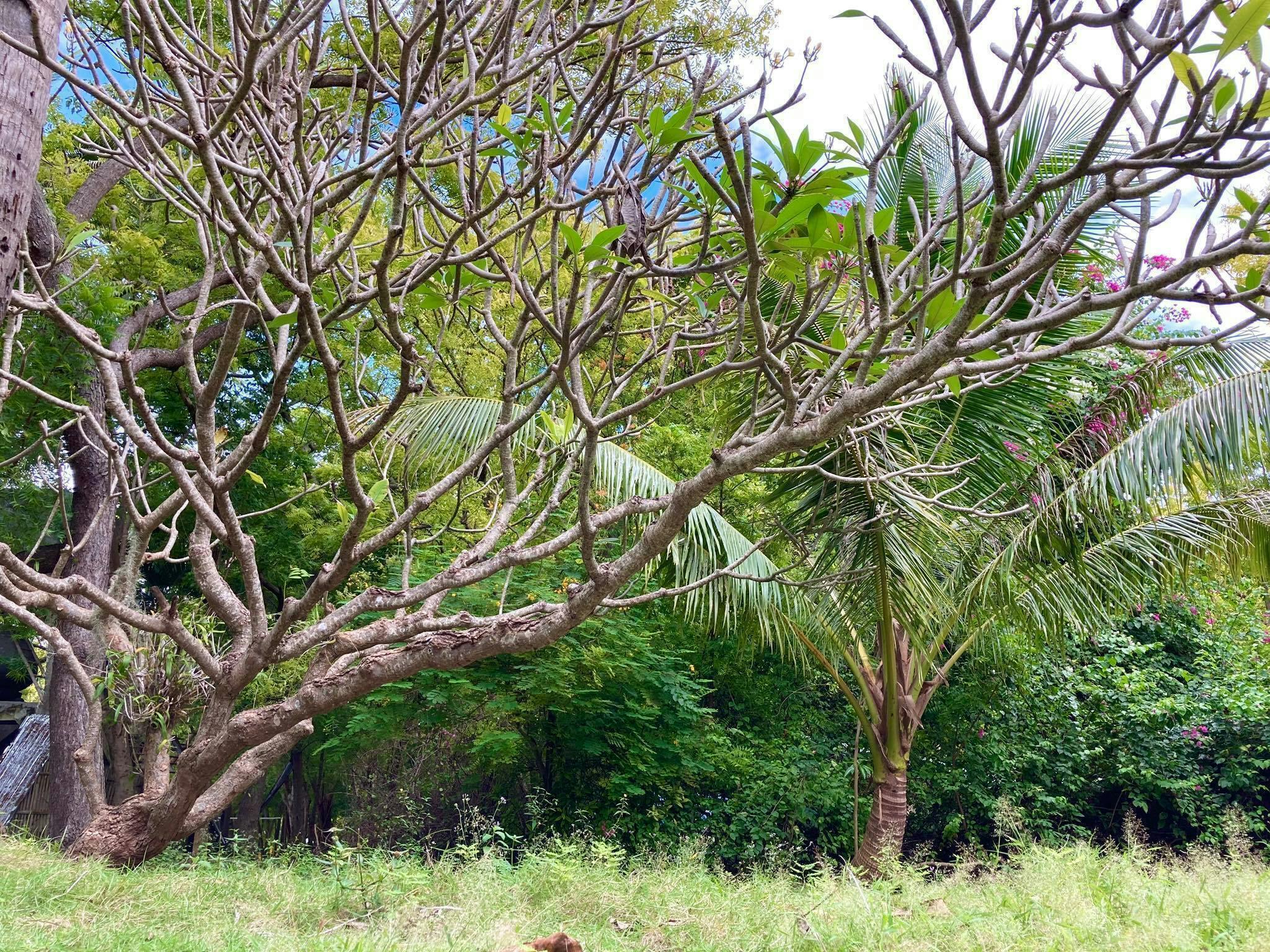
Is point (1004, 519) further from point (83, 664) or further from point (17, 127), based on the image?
point (83, 664)

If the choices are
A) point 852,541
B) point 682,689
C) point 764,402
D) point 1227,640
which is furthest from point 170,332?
point 1227,640

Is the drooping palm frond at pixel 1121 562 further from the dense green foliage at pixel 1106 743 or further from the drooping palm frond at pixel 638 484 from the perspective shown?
the dense green foliage at pixel 1106 743

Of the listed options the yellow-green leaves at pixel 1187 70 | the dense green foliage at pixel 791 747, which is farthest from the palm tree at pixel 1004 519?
the yellow-green leaves at pixel 1187 70

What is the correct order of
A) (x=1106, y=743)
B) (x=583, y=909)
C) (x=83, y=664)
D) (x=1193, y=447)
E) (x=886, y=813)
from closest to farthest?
(x=583, y=909) → (x=1193, y=447) → (x=83, y=664) → (x=886, y=813) → (x=1106, y=743)

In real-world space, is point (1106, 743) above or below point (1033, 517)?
below

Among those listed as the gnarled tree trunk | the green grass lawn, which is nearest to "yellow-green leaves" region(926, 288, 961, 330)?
the green grass lawn

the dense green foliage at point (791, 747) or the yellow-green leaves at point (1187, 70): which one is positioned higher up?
the yellow-green leaves at point (1187, 70)

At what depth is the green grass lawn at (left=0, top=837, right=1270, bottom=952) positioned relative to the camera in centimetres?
311

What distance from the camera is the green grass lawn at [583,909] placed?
311 cm

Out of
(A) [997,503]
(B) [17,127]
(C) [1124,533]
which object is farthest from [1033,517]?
(B) [17,127]

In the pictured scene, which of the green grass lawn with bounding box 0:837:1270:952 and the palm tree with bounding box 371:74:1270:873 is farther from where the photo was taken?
the palm tree with bounding box 371:74:1270:873

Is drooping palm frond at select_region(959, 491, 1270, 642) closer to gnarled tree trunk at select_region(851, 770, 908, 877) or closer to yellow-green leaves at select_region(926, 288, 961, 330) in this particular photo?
gnarled tree trunk at select_region(851, 770, 908, 877)

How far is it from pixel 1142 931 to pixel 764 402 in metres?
2.44

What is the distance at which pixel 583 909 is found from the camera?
13.2 feet
